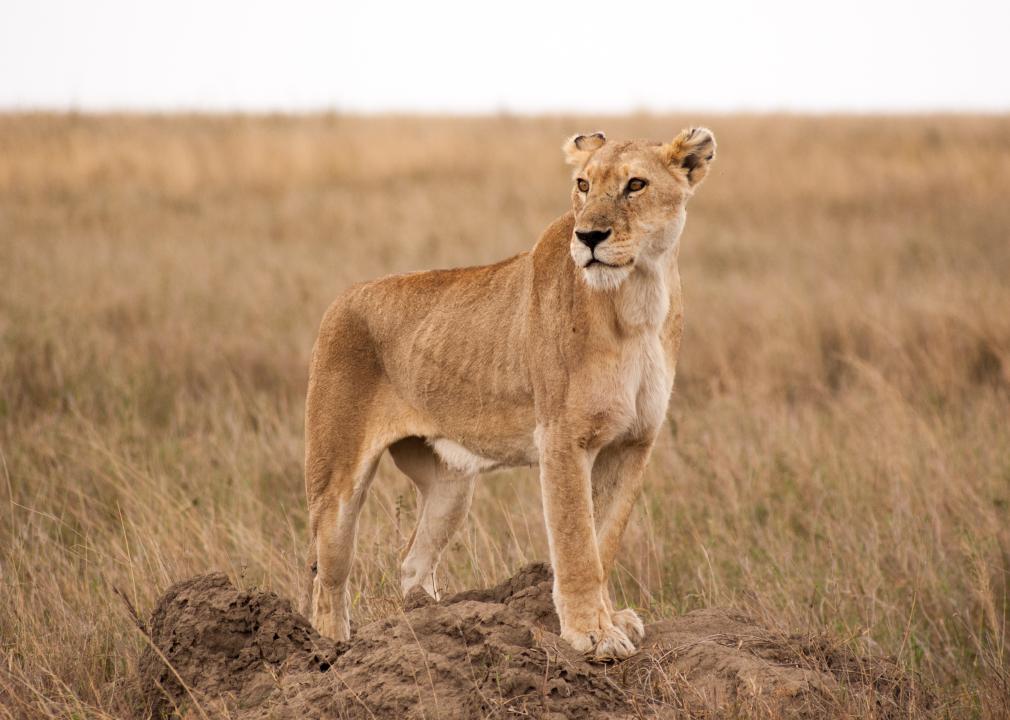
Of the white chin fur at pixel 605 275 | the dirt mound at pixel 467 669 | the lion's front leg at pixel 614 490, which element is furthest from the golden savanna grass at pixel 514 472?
the white chin fur at pixel 605 275

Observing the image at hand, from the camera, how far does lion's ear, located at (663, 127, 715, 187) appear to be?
433 centimetres

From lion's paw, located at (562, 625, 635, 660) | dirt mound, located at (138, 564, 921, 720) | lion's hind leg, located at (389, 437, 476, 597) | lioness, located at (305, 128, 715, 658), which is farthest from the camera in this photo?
lion's hind leg, located at (389, 437, 476, 597)

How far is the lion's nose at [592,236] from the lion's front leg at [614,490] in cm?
83

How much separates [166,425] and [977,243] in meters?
Answer: 11.4

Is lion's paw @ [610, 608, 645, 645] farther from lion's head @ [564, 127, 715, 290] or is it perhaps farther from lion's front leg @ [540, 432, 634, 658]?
lion's head @ [564, 127, 715, 290]

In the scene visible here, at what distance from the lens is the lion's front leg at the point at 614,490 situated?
4.34 m

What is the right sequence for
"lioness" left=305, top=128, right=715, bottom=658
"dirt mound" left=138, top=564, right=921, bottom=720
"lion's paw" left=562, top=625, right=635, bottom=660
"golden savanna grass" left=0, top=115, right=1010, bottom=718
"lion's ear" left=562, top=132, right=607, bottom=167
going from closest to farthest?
"dirt mound" left=138, top=564, right=921, bottom=720 → "lion's paw" left=562, top=625, right=635, bottom=660 → "lioness" left=305, top=128, right=715, bottom=658 → "lion's ear" left=562, top=132, right=607, bottom=167 → "golden savanna grass" left=0, top=115, right=1010, bottom=718

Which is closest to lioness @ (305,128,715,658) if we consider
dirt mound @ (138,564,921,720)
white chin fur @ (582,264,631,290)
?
white chin fur @ (582,264,631,290)

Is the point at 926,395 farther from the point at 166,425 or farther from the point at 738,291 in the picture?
the point at 166,425

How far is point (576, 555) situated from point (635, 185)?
1332 mm

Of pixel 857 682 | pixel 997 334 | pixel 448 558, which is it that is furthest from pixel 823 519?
pixel 997 334

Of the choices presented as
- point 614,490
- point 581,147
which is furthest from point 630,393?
point 581,147

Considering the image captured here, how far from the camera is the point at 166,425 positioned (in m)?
8.58

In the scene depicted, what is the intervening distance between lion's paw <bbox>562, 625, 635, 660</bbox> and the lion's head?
1197 millimetres
